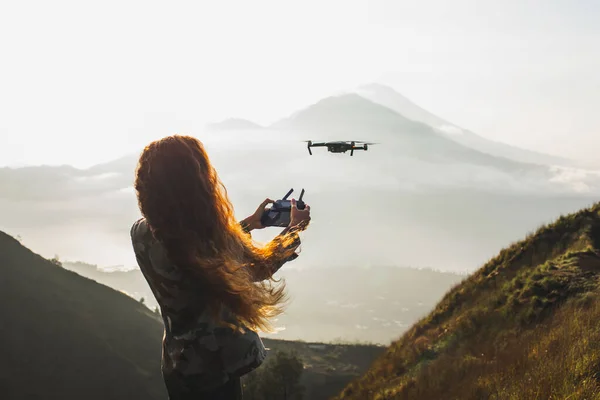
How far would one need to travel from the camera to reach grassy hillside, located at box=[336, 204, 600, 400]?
5.31m

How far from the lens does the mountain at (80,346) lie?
35.4 meters

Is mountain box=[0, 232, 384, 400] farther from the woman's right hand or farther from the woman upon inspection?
the woman's right hand

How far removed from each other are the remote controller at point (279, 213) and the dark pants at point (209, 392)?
1.18 metres

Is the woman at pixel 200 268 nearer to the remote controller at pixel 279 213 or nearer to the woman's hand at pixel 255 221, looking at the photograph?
the remote controller at pixel 279 213

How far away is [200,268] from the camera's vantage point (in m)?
2.68

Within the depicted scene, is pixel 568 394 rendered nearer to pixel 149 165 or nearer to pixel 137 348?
pixel 149 165

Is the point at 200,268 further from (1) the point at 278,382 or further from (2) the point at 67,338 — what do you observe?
(2) the point at 67,338

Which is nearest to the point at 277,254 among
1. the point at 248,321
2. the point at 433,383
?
the point at 248,321

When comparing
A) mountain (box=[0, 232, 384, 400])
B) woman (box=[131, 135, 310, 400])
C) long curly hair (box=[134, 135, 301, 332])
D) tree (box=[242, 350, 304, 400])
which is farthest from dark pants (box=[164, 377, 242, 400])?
mountain (box=[0, 232, 384, 400])

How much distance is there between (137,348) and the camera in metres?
44.9

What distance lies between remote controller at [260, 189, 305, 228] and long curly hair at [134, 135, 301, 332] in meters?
0.51

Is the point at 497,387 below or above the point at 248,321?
below

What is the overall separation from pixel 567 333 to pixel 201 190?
256 inches

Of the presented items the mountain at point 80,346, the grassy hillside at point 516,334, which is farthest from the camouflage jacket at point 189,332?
the mountain at point 80,346
